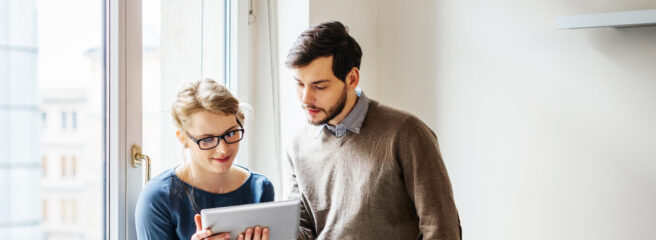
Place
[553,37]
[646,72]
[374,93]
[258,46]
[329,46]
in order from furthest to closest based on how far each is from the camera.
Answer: [374,93] → [258,46] → [553,37] → [646,72] → [329,46]

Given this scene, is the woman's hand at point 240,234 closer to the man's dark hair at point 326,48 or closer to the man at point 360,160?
the man at point 360,160

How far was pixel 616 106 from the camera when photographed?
6.30 feet

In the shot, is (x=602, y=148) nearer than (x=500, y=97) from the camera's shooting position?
Yes

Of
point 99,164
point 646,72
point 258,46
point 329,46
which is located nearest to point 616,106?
point 646,72

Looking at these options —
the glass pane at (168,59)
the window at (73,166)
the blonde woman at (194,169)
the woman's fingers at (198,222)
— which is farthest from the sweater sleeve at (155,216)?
the glass pane at (168,59)

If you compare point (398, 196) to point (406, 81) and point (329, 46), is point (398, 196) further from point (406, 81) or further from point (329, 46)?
point (406, 81)

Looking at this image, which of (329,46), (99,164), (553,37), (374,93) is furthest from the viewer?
(374,93)

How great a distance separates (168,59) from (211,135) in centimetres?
48

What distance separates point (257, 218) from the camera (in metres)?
1.40

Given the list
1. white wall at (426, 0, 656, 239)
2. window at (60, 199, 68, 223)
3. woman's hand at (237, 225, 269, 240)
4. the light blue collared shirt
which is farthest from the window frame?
white wall at (426, 0, 656, 239)

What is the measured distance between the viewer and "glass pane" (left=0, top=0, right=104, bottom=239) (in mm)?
1393

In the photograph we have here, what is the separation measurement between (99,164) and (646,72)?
1560mm

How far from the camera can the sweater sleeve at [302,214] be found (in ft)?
5.32

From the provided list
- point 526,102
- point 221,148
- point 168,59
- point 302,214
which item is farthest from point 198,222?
point 526,102
